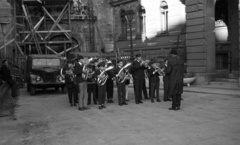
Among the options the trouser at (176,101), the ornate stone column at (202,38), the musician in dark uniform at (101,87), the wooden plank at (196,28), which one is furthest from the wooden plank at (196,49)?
the trouser at (176,101)

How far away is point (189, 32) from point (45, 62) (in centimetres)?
907

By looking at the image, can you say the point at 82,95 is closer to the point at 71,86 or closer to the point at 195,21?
the point at 71,86

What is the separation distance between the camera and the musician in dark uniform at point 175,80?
10250 mm

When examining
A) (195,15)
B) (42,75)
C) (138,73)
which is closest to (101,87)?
(138,73)

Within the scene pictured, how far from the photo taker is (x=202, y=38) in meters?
18.4

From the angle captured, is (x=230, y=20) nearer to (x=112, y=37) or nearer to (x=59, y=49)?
(x=112, y=37)

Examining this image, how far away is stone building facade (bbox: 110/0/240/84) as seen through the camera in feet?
60.5

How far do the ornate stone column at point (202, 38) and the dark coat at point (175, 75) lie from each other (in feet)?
27.7

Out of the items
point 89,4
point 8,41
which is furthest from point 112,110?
point 89,4

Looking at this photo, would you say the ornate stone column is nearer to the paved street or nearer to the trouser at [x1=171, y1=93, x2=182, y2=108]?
the paved street

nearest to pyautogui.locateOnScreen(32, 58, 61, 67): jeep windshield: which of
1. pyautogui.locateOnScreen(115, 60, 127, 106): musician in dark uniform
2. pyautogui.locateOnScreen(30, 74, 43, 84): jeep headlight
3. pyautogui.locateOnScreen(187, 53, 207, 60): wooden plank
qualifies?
pyautogui.locateOnScreen(30, 74, 43, 84): jeep headlight

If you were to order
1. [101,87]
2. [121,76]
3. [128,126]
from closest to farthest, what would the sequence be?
[128,126] < [101,87] < [121,76]

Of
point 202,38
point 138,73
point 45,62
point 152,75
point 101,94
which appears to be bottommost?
point 101,94

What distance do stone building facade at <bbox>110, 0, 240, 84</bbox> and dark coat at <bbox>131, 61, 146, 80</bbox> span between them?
274 inches
